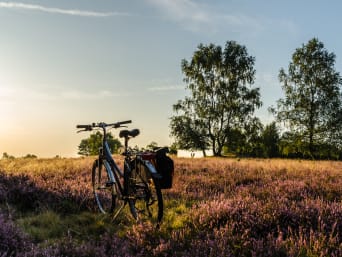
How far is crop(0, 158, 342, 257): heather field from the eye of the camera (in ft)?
16.0

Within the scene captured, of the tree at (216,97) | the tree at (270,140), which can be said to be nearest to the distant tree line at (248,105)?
the tree at (216,97)

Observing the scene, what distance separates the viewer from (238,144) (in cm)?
4391

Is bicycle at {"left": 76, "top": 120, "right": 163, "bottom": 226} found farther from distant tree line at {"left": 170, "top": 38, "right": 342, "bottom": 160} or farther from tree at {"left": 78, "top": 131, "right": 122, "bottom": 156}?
tree at {"left": 78, "top": 131, "right": 122, "bottom": 156}

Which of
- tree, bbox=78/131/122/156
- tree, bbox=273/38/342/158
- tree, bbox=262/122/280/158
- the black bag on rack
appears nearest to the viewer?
the black bag on rack

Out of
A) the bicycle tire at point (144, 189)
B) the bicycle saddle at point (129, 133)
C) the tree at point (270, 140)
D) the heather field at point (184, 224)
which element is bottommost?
the heather field at point (184, 224)

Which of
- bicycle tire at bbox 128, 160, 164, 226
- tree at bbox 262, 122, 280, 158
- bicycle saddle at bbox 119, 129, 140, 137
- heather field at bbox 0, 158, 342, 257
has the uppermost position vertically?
tree at bbox 262, 122, 280, 158

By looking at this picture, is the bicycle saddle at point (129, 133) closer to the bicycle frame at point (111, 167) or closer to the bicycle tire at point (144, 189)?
the bicycle frame at point (111, 167)

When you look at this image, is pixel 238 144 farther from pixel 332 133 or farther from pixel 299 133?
pixel 332 133

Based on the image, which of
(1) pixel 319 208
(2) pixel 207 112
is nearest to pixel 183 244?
(1) pixel 319 208

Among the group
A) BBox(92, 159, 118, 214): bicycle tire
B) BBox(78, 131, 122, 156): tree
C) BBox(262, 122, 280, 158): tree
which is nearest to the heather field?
BBox(92, 159, 118, 214): bicycle tire

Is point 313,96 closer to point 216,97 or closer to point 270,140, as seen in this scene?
point 216,97

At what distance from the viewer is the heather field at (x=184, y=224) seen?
16.0ft

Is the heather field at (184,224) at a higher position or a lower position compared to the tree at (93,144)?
lower

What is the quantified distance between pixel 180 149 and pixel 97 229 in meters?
38.8
